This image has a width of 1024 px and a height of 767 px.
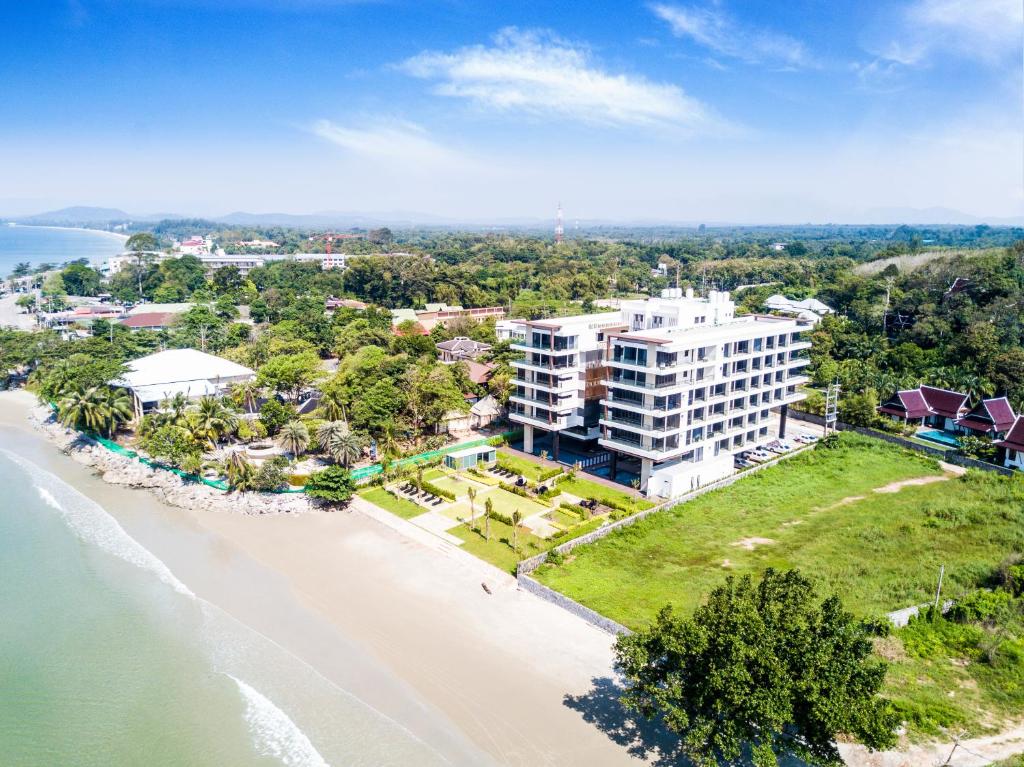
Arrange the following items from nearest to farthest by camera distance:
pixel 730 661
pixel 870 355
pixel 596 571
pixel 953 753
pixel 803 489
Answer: pixel 730 661, pixel 953 753, pixel 596 571, pixel 803 489, pixel 870 355

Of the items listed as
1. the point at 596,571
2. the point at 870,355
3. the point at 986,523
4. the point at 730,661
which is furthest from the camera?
the point at 870,355

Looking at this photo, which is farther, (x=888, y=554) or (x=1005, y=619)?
(x=888, y=554)

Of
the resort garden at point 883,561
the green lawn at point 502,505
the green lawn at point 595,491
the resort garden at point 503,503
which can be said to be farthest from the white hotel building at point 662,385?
the green lawn at point 502,505

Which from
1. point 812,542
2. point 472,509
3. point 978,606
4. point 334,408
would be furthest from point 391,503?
point 978,606

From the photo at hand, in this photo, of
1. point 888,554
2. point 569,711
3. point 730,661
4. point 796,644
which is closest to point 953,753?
point 796,644

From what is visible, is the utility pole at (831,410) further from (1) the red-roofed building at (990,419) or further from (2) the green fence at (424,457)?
(2) the green fence at (424,457)

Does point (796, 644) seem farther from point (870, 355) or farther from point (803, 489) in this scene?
point (870, 355)

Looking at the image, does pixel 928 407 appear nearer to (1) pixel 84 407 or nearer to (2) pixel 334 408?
(2) pixel 334 408
